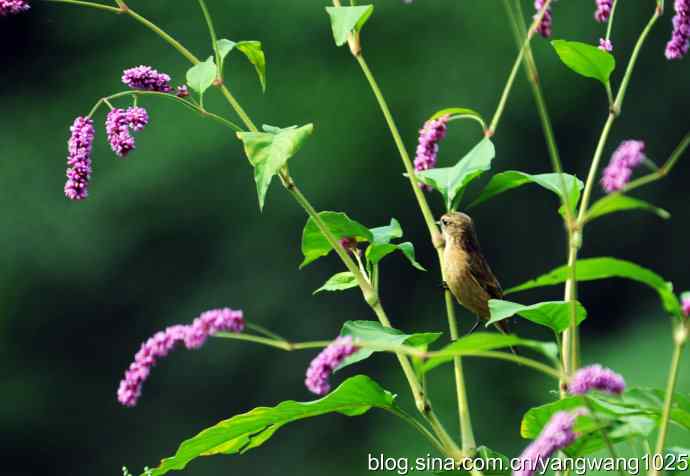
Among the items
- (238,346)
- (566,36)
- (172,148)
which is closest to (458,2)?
(566,36)

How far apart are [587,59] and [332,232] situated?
0.34 meters

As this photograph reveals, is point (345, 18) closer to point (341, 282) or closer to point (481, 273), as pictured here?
point (341, 282)

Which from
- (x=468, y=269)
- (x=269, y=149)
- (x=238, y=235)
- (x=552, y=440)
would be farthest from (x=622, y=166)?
(x=238, y=235)

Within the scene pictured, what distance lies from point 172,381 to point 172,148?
1.22m

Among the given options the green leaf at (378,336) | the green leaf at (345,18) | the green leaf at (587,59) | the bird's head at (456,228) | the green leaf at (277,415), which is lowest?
the green leaf at (277,415)

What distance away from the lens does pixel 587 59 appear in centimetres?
134

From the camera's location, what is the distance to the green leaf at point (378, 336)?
1201mm

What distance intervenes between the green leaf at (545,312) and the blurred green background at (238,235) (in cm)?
492

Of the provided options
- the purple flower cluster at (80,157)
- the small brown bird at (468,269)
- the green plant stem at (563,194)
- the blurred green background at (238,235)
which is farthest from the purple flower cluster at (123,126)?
the blurred green background at (238,235)

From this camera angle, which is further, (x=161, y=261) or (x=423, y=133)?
(x=161, y=261)

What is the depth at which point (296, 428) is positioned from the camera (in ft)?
21.6

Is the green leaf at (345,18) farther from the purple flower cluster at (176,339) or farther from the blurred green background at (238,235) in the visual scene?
the blurred green background at (238,235)

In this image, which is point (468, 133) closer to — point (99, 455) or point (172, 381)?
point (172, 381)

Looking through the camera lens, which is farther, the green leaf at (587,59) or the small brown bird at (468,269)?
the small brown bird at (468,269)
